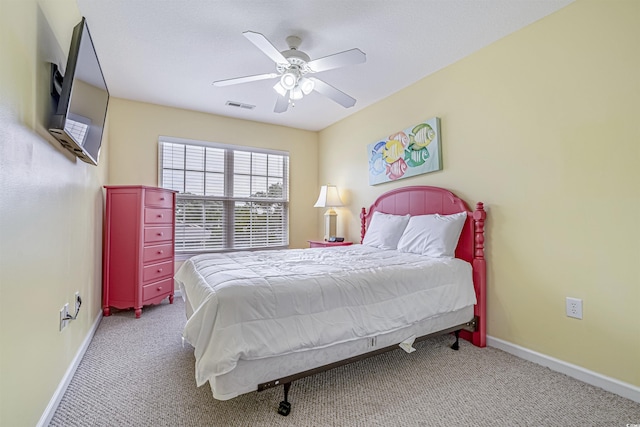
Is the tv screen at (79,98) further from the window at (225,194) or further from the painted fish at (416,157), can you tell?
the painted fish at (416,157)

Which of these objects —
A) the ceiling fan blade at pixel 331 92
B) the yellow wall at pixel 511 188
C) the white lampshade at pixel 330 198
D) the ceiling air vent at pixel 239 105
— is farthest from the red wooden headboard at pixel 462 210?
the ceiling air vent at pixel 239 105

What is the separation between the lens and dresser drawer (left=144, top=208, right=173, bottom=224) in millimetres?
3316

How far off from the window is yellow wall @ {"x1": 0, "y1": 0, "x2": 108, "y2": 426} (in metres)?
2.09

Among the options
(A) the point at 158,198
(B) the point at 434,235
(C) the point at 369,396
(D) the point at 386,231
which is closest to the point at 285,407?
(C) the point at 369,396

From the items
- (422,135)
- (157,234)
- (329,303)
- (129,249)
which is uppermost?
(422,135)

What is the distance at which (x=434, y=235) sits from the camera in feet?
8.59

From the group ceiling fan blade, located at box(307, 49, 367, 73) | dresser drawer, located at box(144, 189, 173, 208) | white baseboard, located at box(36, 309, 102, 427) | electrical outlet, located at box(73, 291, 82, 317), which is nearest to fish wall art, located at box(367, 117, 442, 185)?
ceiling fan blade, located at box(307, 49, 367, 73)

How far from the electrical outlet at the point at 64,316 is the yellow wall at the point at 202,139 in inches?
91.5

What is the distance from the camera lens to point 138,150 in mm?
3846

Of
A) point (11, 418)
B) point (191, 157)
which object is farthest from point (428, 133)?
point (11, 418)

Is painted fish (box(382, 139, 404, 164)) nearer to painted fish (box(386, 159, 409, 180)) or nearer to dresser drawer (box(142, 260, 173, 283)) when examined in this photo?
painted fish (box(386, 159, 409, 180))

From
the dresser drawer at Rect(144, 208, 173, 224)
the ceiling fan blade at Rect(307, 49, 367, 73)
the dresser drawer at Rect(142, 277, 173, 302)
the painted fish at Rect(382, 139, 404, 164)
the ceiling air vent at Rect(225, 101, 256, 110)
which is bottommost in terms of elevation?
the dresser drawer at Rect(142, 277, 173, 302)

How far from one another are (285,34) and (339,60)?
0.59 metres

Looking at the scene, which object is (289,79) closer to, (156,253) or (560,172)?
(560,172)
